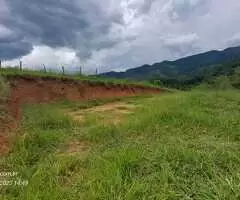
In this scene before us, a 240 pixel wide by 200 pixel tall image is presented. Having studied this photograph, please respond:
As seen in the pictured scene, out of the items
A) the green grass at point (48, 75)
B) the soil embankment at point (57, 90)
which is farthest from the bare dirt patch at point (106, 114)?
the green grass at point (48, 75)

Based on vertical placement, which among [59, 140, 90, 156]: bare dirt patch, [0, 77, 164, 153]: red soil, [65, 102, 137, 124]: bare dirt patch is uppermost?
[0, 77, 164, 153]: red soil

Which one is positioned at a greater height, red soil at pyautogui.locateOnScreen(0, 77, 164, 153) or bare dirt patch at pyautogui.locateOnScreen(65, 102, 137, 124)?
red soil at pyautogui.locateOnScreen(0, 77, 164, 153)

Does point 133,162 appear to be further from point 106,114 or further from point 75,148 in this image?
point 106,114

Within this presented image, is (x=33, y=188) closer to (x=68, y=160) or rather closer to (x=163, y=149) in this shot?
(x=68, y=160)

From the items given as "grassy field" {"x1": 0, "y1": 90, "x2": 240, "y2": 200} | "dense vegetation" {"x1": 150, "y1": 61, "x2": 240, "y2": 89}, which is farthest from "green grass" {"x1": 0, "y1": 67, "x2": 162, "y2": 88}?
"dense vegetation" {"x1": 150, "y1": 61, "x2": 240, "y2": 89}

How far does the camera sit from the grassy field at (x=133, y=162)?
141 inches

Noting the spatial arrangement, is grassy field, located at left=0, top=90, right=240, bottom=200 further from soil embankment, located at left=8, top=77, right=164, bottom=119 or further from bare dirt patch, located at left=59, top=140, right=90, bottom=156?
soil embankment, located at left=8, top=77, right=164, bottom=119

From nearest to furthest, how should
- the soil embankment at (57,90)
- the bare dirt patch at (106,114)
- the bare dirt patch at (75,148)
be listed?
the bare dirt patch at (75,148)
the bare dirt patch at (106,114)
the soil embankment at (57,90)

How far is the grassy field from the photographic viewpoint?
141 inches

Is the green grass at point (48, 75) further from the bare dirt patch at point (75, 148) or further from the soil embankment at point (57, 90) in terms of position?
the bare dirt patch at point (75, 148)

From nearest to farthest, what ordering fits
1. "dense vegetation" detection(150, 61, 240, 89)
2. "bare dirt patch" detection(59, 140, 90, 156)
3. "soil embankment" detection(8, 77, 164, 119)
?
"bare dirt patch" detection(59, 140, 90, 156) → "soil embankment" detection(8, 77, 164, 119) → "dense vegetation" detection(150, 61, 240, 89)

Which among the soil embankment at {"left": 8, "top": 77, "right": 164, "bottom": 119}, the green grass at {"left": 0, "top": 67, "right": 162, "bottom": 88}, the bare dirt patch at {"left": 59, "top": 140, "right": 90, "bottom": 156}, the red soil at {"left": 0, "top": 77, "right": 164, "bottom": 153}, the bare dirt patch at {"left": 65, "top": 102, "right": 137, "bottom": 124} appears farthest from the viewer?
the green grass at {"left": 0, "top": 67, "right": 162, "bottom": 88}

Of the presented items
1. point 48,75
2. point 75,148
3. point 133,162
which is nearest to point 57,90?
point 48,75

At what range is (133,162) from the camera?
4.31 metres
